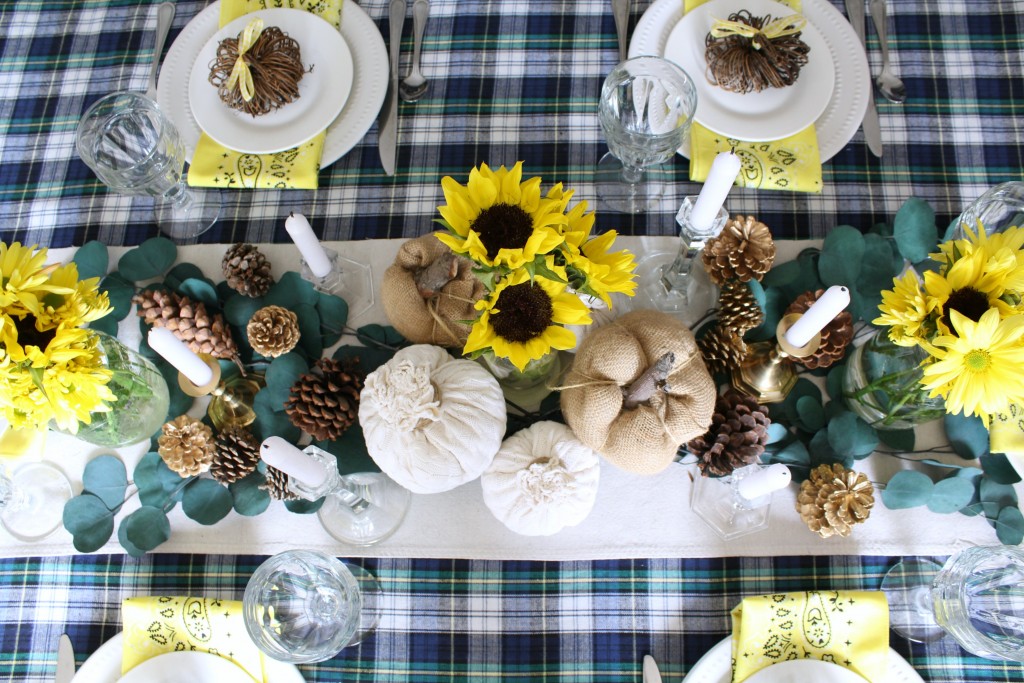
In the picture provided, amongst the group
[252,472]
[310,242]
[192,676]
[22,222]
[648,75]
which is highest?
[648,75]

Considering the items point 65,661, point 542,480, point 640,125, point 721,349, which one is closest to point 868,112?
point 640,125

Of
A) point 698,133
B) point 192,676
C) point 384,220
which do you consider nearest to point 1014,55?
point 698,133

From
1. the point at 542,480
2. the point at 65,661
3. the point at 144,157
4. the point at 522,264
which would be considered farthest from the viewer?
the point at 144,157

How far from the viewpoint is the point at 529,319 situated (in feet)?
1.80

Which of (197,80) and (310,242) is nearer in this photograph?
(310,242)

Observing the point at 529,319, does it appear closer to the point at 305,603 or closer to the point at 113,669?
the point at 305,603

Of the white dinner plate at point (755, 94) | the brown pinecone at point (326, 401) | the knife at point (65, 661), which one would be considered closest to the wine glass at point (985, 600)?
the white dinner plate at point (755, 94)

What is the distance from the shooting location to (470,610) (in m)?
0.72

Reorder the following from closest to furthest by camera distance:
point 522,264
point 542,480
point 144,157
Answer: point 522,264 → point 542,480 → point 144,157

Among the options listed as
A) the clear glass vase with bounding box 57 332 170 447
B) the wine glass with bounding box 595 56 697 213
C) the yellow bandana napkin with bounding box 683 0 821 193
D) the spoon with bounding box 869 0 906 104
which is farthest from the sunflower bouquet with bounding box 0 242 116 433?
the spoon with bounding box 869 0 906 104

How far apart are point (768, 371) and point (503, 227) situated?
1.13 ft

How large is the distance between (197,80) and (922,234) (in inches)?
35.1

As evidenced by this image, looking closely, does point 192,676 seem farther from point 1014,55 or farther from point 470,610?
point 1014,55

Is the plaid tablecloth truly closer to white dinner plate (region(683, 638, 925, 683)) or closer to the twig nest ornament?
the twig nest ornament
